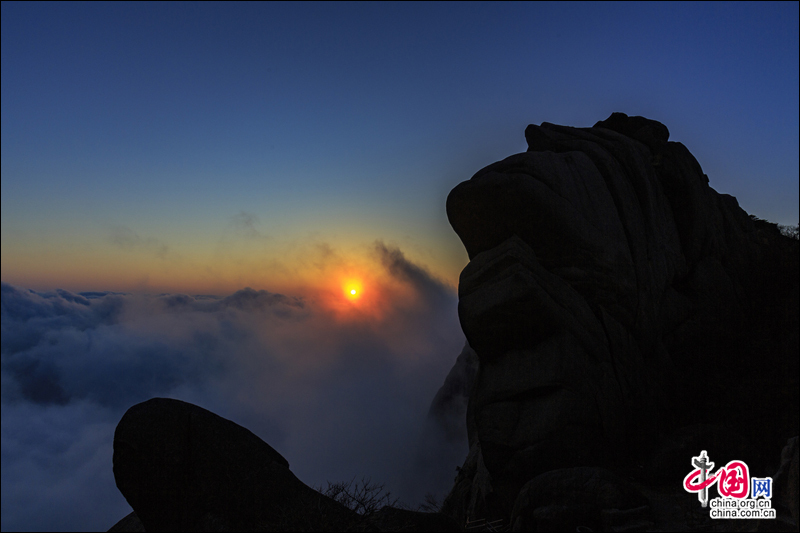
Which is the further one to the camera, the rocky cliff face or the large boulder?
the rocky cliff face

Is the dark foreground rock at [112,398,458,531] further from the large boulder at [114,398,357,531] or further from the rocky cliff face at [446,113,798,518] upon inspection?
the rocky cliff face at [446,113,798,518]

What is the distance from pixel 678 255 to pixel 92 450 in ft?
585

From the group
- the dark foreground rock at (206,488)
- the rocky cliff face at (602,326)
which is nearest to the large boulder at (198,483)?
the dark foreground rock at (206,488)

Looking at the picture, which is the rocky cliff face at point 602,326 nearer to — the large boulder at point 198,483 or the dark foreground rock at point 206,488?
the dark foreground rock at point 206,488

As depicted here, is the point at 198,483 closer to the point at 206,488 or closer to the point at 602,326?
the point at 206,488

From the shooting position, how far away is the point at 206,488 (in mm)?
10859

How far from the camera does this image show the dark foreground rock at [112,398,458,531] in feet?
34.7

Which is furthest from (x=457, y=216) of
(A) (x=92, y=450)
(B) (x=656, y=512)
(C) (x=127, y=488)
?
(A) (x=92, y=450)

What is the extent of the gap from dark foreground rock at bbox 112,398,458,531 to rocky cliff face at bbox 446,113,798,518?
5.96 meters

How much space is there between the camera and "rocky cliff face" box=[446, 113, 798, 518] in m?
15.3

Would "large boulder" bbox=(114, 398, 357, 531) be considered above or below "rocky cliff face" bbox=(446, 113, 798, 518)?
below

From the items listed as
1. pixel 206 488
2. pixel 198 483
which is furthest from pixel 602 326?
pixel 198 483

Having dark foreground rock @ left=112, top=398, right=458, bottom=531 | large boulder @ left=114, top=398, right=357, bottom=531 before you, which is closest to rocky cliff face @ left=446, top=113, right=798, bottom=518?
dark foreground rock @ left=112, top=398, right=458, bottom=531

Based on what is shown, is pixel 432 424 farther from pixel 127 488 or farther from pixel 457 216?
pixel 127 488
